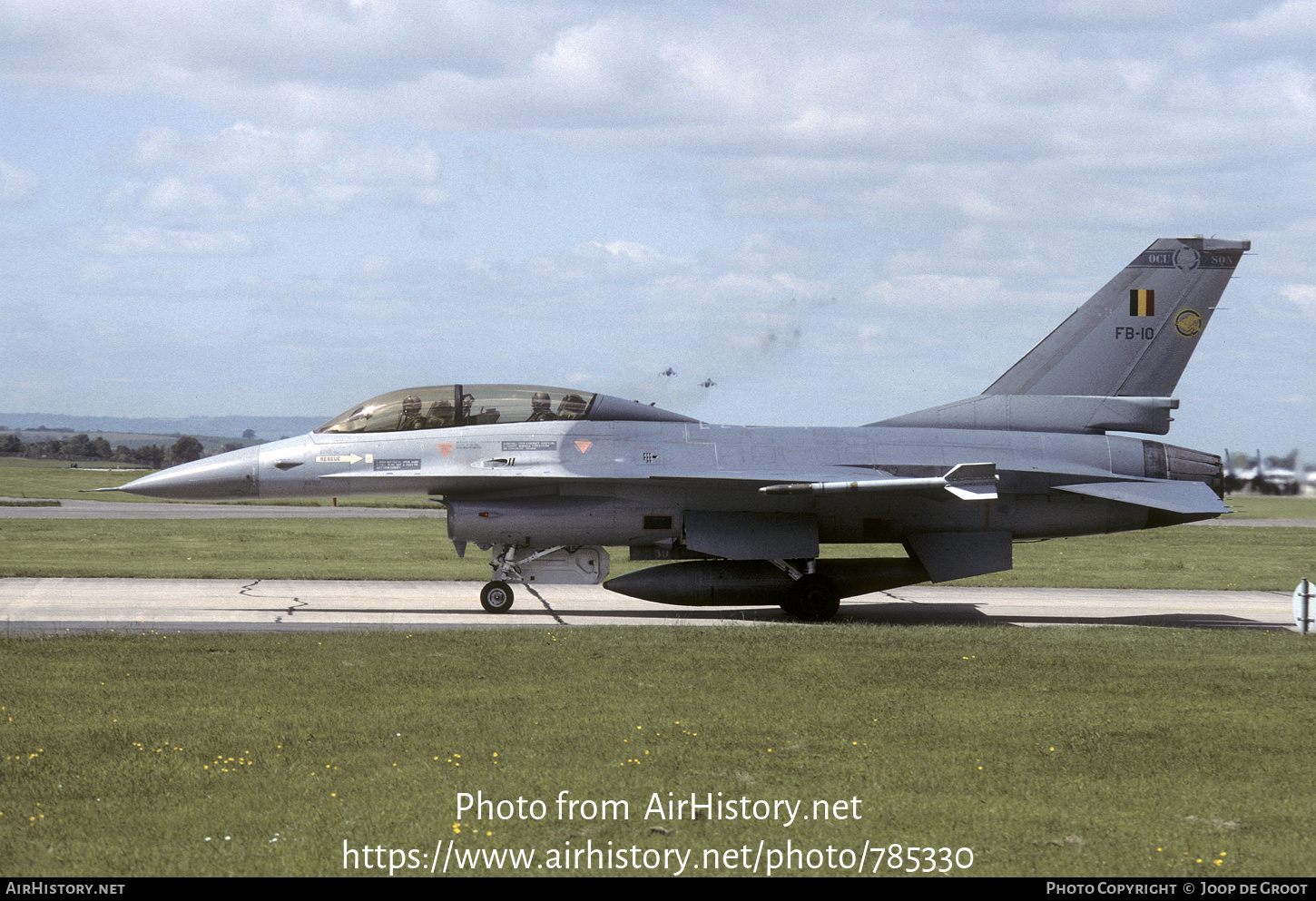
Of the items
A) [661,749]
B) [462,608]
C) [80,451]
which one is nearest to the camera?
[661,749]

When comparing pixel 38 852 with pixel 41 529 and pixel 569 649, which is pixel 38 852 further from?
pixel 41 529

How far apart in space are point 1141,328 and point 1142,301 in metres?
0.44

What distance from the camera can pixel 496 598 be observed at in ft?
61.4

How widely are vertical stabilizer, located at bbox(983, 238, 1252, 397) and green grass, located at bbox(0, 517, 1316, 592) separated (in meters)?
6.35

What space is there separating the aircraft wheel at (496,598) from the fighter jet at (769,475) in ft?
0.08

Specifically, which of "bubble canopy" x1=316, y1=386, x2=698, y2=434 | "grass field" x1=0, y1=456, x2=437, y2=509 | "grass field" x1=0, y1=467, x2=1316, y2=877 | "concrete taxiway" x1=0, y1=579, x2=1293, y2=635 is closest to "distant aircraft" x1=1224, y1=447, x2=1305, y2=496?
"concrete taxiway" x1=0, y1=579, x2=1293, y2=635

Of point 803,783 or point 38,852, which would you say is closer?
point 38,852

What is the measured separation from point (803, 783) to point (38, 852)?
4645 millimetres

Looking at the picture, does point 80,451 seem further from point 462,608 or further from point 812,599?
point 812,599

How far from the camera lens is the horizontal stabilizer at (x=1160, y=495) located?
18.7m

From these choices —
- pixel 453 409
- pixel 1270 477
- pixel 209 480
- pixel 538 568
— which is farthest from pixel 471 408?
pixel 1270 477

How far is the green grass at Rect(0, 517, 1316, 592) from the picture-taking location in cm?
2475
